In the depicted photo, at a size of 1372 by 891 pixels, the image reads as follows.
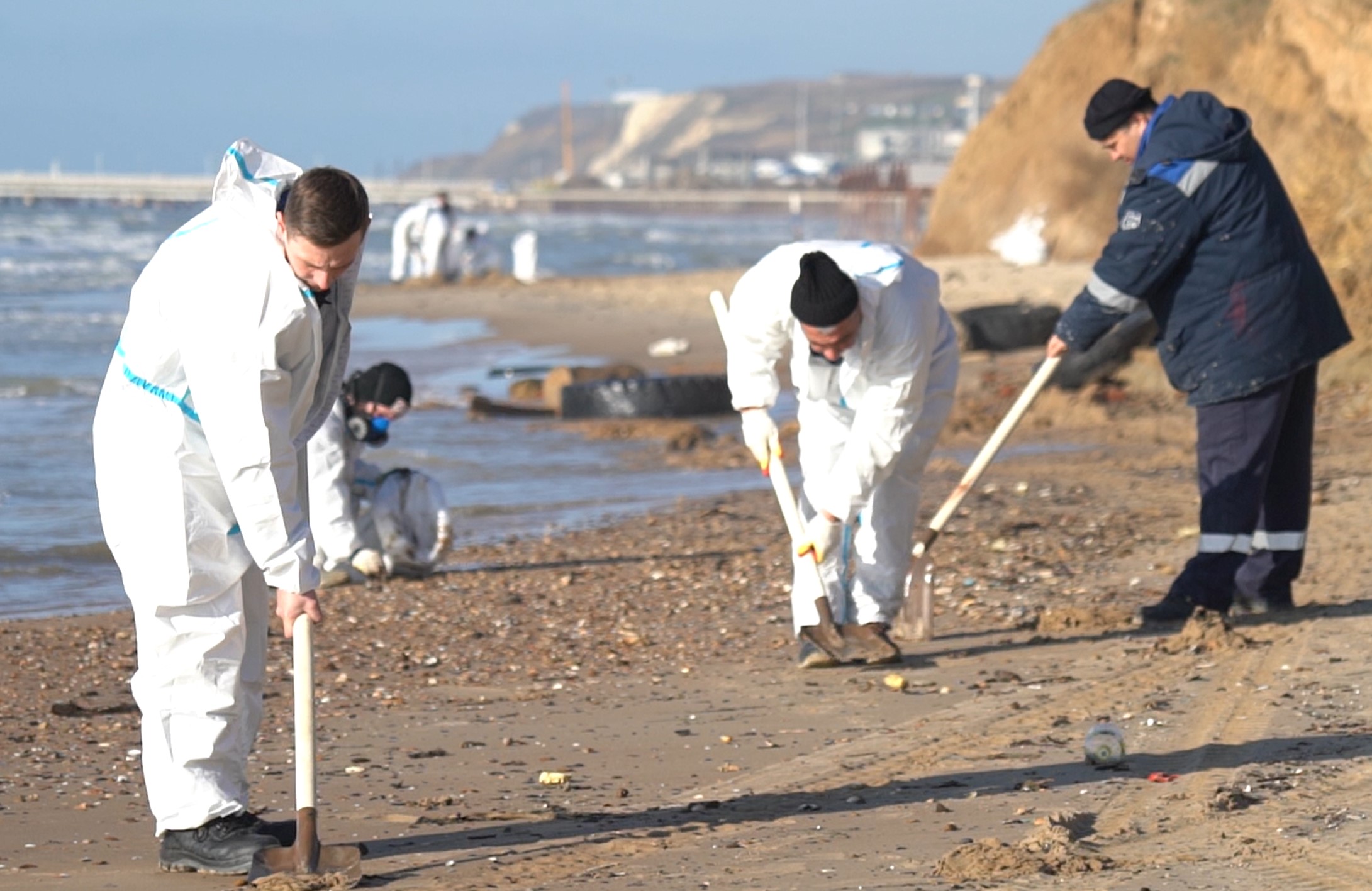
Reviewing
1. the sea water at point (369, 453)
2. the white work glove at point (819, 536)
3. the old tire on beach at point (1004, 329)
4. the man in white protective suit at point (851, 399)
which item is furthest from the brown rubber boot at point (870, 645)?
the old tire on beach at point (1004, 329)

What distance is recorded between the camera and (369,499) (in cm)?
841

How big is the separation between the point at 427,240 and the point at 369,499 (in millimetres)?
22008

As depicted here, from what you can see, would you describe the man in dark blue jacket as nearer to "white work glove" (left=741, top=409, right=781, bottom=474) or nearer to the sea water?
"white work glove" (left=741, top=409, right=781, bottom=474)

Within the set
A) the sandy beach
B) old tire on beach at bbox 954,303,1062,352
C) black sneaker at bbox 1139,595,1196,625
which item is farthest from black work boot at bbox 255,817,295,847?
old tire on beach at bbox 954,303,1062,352

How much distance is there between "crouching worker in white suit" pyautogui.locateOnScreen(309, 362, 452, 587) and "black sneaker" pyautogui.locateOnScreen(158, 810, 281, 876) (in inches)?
144

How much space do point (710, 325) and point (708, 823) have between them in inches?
673

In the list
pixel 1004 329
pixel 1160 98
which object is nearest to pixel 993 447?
pixel 1004 329

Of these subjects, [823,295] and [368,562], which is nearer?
[823,295]

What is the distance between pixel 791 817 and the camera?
Result: 4867 mm

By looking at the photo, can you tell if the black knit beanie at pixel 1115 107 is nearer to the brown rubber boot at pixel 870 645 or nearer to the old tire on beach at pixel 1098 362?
the brown rubber boot at pixel 870 645

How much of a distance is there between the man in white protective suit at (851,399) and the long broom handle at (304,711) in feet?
7.61

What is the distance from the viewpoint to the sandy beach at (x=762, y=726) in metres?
4.45

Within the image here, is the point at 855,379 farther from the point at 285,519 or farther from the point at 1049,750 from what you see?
the point at 285,519

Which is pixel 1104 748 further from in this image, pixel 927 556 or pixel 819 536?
pixel 927 556
